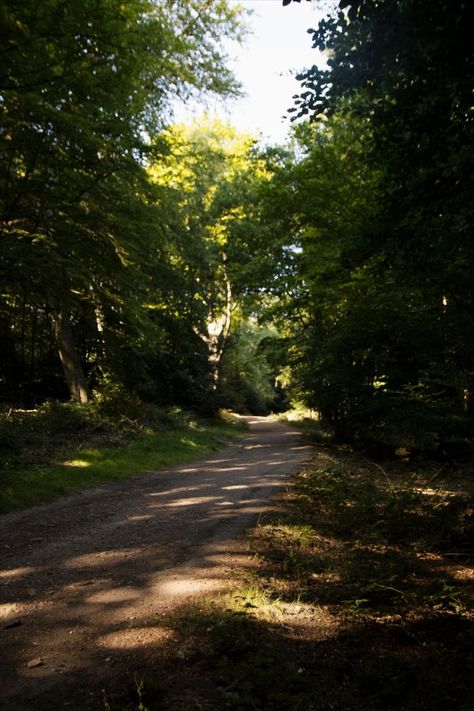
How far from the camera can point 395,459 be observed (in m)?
14.7

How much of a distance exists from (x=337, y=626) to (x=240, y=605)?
2.56 ft

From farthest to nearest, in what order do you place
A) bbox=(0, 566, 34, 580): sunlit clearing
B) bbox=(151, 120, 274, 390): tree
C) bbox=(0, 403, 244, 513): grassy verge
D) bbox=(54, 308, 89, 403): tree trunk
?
bbox=(151, 120, 274, 390): tree → bbox=(54, 308, 89, 403): tree trunk → bbox=(0, 403, 244, 513): grassy verge → bbox=(0, 566, 34, 580): sunlit clearing

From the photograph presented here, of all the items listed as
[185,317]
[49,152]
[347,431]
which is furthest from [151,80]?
[347,431]

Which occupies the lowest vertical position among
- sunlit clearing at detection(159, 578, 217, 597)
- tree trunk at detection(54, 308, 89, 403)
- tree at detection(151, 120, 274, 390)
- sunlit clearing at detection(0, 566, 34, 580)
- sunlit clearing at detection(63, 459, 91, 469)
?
sunlit clearing at detection(159, 578, 217, 597)

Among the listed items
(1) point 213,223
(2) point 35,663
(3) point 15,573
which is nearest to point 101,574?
(3) point 15,573

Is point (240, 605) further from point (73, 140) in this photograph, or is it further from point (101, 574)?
point (73, 140)

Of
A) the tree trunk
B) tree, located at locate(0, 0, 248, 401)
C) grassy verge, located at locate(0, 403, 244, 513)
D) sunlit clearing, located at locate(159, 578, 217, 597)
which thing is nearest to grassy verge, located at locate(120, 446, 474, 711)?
sunlit clearing, located at locate(159, 578, 217, 597)

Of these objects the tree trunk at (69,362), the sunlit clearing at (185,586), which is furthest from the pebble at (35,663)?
the tree trunk at (69,362)

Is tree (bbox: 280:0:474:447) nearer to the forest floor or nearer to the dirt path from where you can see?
the forest floor

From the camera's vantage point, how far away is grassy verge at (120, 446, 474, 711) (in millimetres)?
2750

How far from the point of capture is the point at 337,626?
358cm

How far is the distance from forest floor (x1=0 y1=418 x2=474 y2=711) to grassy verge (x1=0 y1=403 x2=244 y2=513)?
3.84ft

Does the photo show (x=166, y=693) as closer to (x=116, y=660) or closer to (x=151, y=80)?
(x=116, y=660)

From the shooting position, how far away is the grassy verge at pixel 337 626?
275 centimetres
